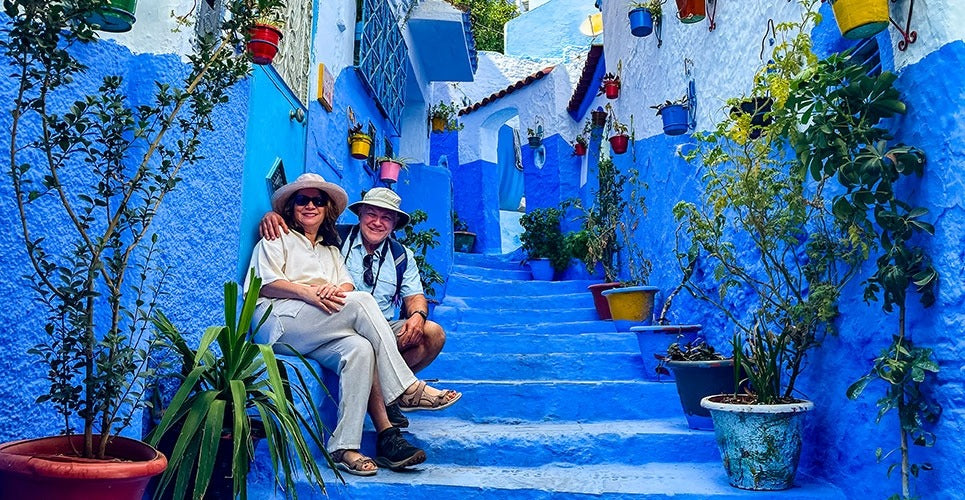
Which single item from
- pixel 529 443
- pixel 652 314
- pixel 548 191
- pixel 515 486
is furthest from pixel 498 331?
pixel 548 191

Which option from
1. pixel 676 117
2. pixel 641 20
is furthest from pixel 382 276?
pixel 641 20

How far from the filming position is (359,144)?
5.76 m

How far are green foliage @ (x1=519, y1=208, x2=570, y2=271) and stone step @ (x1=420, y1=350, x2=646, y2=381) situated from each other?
13.1 ft

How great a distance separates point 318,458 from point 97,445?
55.2 inches

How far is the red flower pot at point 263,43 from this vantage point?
3.31m

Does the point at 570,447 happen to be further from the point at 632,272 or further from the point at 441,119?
the point at 441,119

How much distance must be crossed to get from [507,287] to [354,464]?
4532 mm

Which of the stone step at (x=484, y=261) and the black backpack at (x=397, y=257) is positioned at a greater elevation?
the stone step at (x=484, y=261)

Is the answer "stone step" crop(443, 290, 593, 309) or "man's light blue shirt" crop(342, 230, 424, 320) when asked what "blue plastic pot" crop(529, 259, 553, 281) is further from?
"man's light blue shirt" crop(342, 230, 424, 320)

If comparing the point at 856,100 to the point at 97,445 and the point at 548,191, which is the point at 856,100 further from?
the point at 548,191

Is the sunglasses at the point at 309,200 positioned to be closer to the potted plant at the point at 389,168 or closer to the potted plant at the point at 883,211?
the potted plant at the point at 883,211

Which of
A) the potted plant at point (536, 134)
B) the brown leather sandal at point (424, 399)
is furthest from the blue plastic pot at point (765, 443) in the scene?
the potted plant at point (536, 134)

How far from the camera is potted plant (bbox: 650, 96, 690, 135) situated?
5.10 meters

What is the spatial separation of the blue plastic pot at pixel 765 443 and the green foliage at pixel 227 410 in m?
1.66
